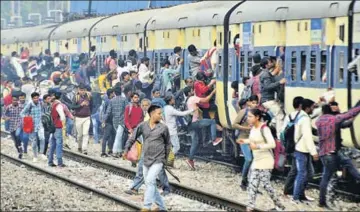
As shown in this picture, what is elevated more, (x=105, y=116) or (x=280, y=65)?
(x=280, y=65)

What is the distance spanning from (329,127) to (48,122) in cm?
792

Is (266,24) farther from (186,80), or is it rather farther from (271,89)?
(186,80)

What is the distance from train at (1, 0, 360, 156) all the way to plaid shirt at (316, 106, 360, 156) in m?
0.51

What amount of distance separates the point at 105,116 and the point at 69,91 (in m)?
5.05

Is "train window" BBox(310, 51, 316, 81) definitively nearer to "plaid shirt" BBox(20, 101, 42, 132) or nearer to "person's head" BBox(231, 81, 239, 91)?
"person's head" BBox(231, 81, 239, 91)

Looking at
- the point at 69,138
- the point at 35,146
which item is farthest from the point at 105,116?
the point at 69,138

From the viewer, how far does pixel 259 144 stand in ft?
38.3

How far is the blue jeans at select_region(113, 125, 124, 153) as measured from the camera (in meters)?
19.4

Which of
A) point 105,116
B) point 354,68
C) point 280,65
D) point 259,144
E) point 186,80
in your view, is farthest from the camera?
point 105,116

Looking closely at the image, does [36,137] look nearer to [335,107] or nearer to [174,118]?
[174,118]

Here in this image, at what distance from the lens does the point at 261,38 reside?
1543cm

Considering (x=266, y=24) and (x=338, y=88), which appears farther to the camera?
(x=266, y=24)

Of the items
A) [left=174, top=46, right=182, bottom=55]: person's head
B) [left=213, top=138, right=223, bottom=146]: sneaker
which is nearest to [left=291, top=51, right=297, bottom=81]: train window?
[left=213, top=138, right=223, bottom=146]: sneaker

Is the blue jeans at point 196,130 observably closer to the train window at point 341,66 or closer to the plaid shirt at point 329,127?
the train window at point 341,66
